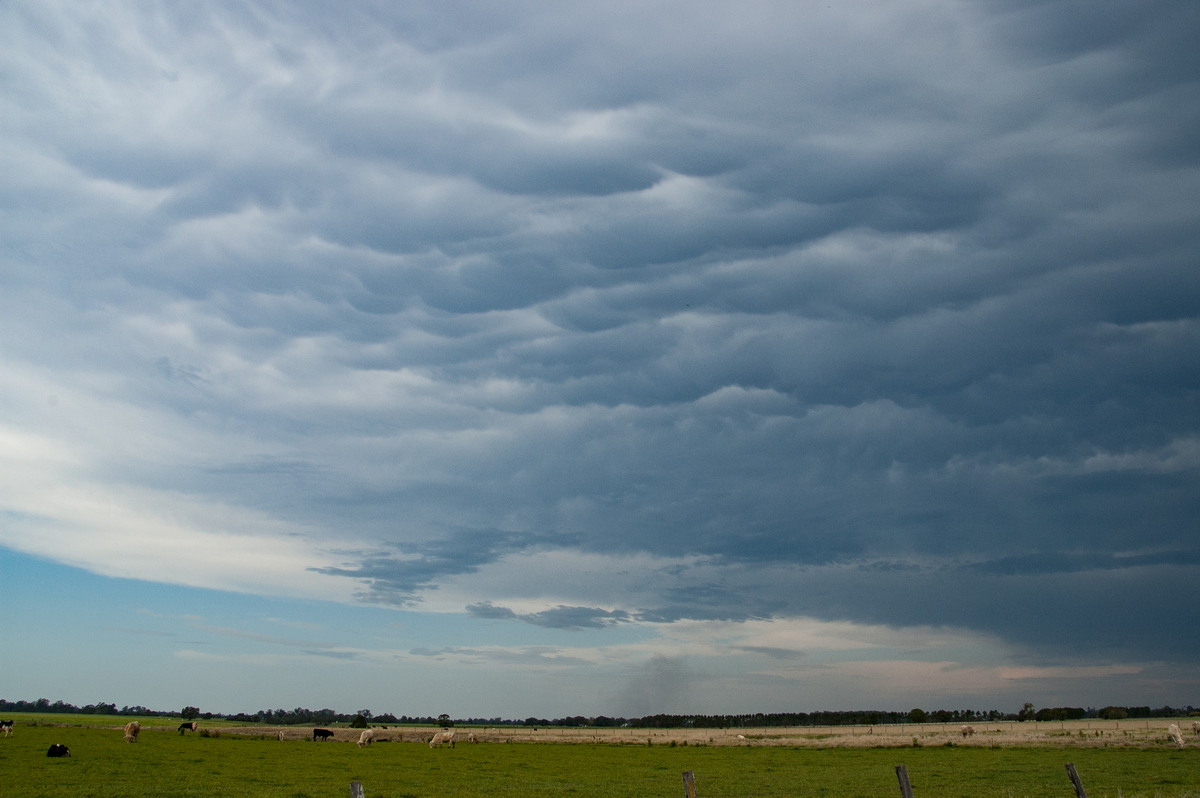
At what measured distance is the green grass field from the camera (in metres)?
42.5

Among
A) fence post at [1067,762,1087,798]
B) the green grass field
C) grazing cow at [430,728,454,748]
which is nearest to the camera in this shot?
fence post at [1067,762,1087,798]

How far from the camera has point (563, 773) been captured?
60.1 m

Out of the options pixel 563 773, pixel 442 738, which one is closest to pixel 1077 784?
pixel 563 773

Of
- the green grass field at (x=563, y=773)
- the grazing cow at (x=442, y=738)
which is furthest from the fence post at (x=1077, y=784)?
the grazing cow at (x=442, y=738)

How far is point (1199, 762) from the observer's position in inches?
2461

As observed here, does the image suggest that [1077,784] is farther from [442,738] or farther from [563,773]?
[442,738]

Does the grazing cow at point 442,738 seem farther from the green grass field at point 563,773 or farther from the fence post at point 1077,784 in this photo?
the fence post at point 1077,784

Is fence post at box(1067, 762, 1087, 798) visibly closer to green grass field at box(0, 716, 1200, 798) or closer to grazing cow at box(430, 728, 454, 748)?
green grass field at box(0, 716, 1200, 798)

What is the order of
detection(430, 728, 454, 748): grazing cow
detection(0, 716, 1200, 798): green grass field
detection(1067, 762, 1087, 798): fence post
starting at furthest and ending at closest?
detection(430, 728, 454, 748): grazing cow
detection(0, 716, 1200, 798): green grass field
detection(1067, 762, 1087, 798): fence post

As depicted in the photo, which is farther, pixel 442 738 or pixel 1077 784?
pixel 442 738

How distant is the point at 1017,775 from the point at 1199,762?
2043 cm

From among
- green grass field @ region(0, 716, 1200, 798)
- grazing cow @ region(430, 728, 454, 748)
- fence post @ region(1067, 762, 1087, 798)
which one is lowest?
grazing cow @ region(430, 728, 454, 748)

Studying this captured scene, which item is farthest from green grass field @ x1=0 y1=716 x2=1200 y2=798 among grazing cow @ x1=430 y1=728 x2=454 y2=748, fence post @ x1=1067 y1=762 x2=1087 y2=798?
grazing cow @ x1=430 y1=728 x2=454 y2=748

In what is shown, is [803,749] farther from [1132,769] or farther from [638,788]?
[638,788]
